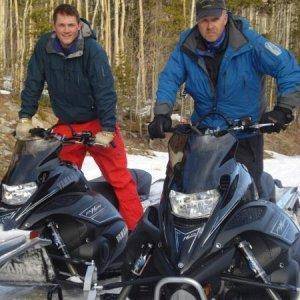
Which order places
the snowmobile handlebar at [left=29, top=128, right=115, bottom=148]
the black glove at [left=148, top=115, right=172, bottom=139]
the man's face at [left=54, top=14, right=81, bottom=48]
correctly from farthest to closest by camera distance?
the man's face at [left=54, top=14, right=81, bottom=48]
the snowmobile handlebar at [left=29, top=128, right=115, bottom=148]
the black glove at [left=148, top=115, right=172, bottom=139]

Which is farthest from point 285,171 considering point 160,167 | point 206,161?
point 206,161

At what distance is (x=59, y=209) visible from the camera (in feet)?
12.2

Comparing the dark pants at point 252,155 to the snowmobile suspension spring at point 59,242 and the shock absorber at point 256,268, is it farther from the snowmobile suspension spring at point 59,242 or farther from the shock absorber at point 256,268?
the snowmobile suspension spring at point 59,242

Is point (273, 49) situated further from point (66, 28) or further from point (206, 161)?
point (66, 28)

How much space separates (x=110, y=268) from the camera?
4148 mm

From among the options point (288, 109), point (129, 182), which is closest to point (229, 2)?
point (129, 182)

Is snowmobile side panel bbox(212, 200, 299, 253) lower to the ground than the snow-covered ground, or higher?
higher

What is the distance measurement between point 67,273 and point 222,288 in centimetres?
135

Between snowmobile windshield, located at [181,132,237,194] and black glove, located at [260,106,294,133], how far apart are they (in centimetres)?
27

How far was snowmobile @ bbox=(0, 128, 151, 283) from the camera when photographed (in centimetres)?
356

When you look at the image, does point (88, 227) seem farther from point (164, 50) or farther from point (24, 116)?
point (164, 50)

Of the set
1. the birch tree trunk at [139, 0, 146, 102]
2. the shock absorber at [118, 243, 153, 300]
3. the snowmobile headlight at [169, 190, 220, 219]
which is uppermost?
the snowmobile headlight at [169, 190, 220, 219]

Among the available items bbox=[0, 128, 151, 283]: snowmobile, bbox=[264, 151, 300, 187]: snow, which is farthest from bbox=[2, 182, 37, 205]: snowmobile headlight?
bbox=[264, 151, 300, 187]: snow

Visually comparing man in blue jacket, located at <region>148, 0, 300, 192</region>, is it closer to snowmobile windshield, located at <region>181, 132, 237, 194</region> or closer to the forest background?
snowmobile windshield, located at <region>181, 132, 237, 194</region>
